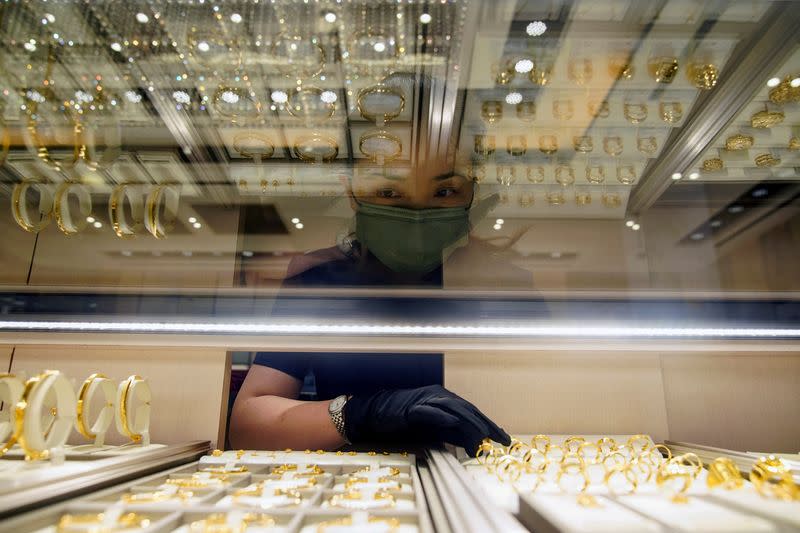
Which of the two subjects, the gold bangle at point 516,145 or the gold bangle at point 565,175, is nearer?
the gold bangle at point 516,145

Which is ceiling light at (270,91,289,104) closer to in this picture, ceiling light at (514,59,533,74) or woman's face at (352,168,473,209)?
woman's face at (352,168,473,209)

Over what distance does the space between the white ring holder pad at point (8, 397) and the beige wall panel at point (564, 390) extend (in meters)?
0.98

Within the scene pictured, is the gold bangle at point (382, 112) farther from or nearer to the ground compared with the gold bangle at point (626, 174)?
farther from the ground

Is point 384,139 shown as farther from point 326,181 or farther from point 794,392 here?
point 794,392

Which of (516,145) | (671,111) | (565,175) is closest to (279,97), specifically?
(516,145)

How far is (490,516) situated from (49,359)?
1.34m

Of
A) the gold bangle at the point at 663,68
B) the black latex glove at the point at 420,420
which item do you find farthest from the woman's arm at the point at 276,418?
the gold bangle at the point at 663,68

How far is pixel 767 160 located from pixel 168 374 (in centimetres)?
181

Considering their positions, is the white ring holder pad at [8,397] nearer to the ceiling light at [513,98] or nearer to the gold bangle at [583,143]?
the ceiling light at [513,98]

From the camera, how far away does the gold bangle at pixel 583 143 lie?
1255mm

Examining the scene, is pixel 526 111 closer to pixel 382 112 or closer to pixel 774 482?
pixel 382 112

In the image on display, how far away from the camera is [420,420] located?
103 centimetres

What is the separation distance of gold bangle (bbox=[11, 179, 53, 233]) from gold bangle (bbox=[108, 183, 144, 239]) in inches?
5.7

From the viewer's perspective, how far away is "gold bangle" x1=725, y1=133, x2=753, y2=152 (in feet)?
3.99
